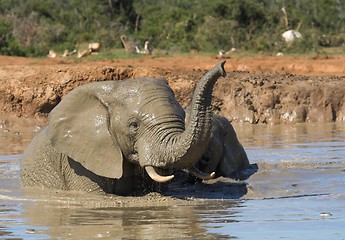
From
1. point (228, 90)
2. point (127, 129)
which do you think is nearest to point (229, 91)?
point (228, 90)

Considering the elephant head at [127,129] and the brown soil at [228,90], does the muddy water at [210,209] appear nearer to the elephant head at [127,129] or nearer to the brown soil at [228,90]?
the elephant head at [127,129]

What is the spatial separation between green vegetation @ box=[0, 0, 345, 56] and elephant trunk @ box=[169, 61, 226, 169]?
64.2 feet

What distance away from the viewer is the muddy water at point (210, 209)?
6461 millimetres

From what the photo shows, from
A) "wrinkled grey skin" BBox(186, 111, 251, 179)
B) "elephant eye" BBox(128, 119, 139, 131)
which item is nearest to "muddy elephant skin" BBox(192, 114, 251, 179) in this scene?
"wrinkled grey skin" BBox(186, 111, 251, 179)

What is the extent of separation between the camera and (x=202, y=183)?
367 inches

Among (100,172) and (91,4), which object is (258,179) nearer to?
(100,172)

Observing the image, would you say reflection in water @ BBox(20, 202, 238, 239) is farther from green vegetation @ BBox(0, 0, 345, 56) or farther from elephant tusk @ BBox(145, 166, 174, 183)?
green vegetation @ BBox(0, 0, 345, 56)

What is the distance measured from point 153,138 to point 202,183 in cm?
164

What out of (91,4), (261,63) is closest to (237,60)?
(261,63)

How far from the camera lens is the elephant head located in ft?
24.7

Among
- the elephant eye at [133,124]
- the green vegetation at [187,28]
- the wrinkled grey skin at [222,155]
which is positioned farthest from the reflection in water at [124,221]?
the green vegetation at [187,28]

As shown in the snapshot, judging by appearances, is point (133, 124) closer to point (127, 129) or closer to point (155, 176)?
point (127, 129)

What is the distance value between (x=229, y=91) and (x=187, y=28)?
15.4 m

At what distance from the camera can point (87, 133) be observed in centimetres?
838
